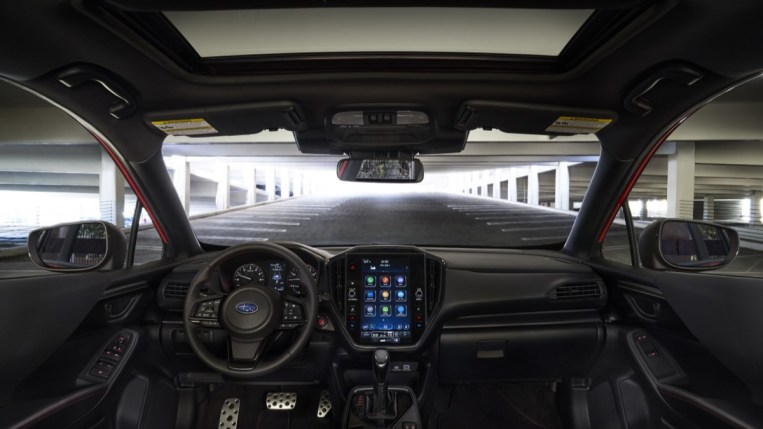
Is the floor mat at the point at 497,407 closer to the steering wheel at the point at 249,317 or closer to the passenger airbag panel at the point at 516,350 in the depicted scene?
the passenger airbag panel at the point at 516,350

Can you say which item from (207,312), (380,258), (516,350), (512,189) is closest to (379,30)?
(380,258)

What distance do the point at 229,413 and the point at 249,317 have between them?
4.61 feet

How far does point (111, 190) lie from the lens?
303 centimetres

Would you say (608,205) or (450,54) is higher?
(450,54)

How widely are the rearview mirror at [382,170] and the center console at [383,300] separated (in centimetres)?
60

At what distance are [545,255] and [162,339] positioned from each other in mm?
2842

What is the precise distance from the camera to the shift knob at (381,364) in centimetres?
241

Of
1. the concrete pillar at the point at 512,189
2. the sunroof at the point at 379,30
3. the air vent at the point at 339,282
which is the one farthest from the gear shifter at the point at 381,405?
the concrete pillar at the point at 512,189

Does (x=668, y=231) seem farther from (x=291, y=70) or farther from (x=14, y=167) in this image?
(x=14, y=167)

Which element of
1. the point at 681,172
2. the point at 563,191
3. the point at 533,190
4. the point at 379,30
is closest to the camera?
the point at 379,30

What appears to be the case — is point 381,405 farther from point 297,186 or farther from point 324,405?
point 297,186

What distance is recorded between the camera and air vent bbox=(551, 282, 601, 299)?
2.82 meters

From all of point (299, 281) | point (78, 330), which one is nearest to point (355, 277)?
point (299, 281)

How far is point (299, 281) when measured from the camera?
2.43 metres
